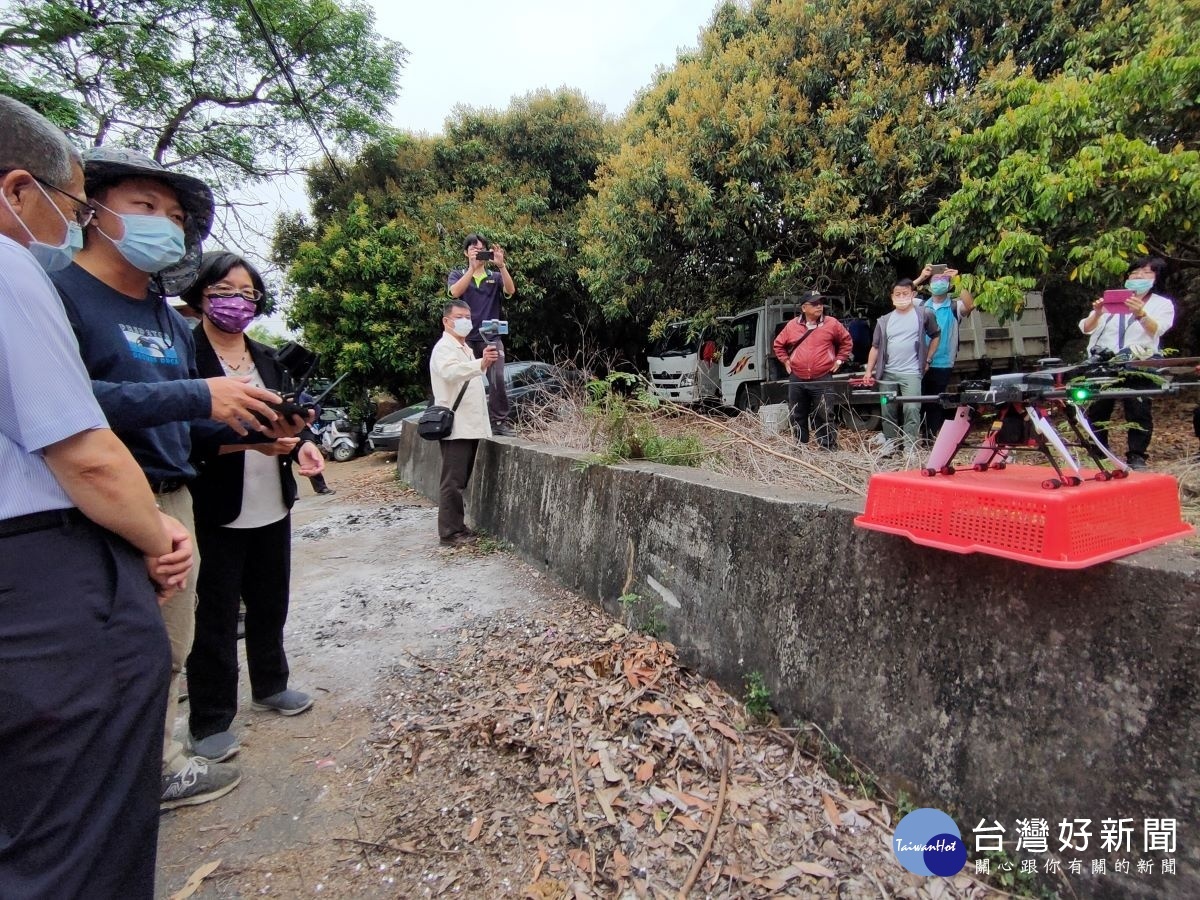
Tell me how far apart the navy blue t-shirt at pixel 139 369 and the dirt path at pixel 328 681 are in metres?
1.19

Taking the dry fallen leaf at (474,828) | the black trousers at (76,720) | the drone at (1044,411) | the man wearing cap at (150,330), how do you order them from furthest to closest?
the dry fallen leaf at (474,828), the man wearing cap at (150,330), the drone at (1044,411), the black trousers at (76,720)

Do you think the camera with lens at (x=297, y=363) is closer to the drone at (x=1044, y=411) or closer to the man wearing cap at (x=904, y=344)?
the drone at (x=1044, y=411)

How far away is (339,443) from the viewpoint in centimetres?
1334

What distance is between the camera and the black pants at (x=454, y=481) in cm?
468

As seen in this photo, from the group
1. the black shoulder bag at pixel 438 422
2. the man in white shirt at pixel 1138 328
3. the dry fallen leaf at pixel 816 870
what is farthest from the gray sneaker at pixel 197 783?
the man in white shirt at pixel 1138 328

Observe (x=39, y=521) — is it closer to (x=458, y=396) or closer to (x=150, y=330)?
(x=150, y=330)

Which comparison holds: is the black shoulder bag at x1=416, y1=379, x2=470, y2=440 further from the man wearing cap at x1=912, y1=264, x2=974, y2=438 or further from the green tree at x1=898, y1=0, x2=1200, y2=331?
the green tree at x1=898, y1=0, x2=1200, y2=331

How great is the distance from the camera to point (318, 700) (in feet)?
8.91

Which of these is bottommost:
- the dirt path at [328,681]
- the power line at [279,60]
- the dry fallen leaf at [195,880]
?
the dry fallen leaf at [195,880]

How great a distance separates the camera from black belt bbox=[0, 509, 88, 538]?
111cm

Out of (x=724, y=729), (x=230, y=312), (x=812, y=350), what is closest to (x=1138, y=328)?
(x=812, y=350)

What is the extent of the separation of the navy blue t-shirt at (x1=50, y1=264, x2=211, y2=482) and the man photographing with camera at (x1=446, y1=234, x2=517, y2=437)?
3.50 metres

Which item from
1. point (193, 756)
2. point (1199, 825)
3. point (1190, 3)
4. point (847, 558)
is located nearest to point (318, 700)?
point (193, 756)

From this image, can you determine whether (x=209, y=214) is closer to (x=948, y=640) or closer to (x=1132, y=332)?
(x=948, y=640)
